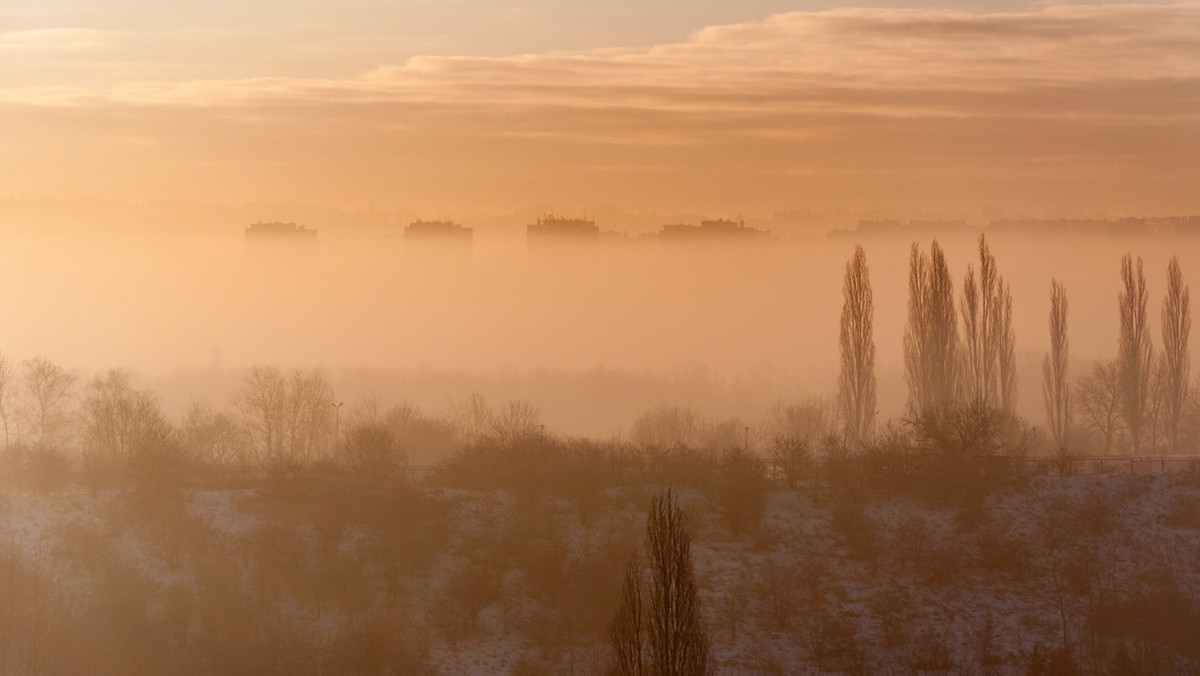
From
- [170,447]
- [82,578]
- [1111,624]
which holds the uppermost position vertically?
[170,447]

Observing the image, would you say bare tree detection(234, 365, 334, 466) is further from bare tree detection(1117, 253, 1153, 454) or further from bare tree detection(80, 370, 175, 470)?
bare tree detection(1117, 253, 1153, 454)

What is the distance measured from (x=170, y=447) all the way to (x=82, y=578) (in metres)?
7.84

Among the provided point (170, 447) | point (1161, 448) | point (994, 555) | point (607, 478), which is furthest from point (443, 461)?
point (1161, 448)

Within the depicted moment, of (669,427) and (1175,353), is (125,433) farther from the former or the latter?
(1175,353)

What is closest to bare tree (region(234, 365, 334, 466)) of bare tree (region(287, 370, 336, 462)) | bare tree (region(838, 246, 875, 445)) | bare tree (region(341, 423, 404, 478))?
bare tree (region(287, 370, 336, 462))

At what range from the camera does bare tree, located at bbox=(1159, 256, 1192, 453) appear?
7219 centimetres

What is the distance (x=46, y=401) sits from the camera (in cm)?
6322

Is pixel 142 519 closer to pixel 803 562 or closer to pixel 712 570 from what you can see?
pixel 712 570

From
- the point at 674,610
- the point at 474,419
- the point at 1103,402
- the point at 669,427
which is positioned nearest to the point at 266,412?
the point at 474,419

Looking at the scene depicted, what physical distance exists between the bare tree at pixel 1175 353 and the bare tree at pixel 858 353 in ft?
64.5

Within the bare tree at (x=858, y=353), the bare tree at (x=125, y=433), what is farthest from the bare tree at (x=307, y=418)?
the bare tree at (x=858, y=353)

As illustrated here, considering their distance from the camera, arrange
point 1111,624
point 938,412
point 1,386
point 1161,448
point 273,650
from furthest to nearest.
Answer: point 1161,448
point 1,386
point 938,412
point 1111,624
point 273,650

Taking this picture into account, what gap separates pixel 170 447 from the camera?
4675cm

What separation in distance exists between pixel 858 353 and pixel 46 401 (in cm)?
4107
